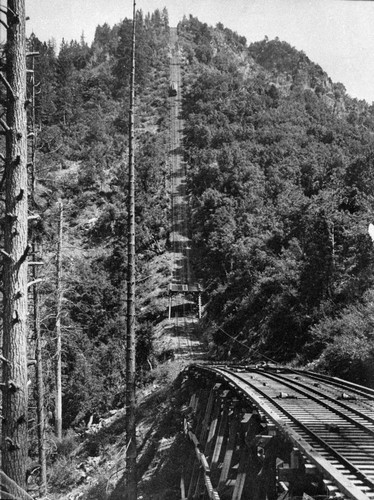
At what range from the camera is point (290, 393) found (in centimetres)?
1102

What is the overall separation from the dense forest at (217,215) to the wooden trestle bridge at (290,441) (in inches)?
223

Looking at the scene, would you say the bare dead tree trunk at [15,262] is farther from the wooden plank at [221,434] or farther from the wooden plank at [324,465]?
the wooden plank at [221,434]

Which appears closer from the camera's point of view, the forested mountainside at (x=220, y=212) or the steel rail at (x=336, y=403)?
the steel rail at (x=336, y=403)

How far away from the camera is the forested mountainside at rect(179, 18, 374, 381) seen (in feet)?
70.0

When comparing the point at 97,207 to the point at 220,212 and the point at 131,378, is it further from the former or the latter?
the point at 131,378

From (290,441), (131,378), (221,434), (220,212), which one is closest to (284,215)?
(220,212)

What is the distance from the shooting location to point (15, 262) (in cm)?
659

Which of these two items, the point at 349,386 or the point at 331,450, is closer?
the point at 331,450

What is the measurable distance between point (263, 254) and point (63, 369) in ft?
47.7

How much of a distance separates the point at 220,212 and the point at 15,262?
39.2 metres

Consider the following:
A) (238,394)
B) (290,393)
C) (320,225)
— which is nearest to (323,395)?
(290,393)

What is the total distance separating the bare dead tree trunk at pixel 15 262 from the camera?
630 centimetres

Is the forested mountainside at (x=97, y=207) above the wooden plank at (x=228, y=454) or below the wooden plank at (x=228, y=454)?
above

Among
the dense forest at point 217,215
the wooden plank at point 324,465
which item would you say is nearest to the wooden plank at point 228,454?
the wooden plank at point 324,465
